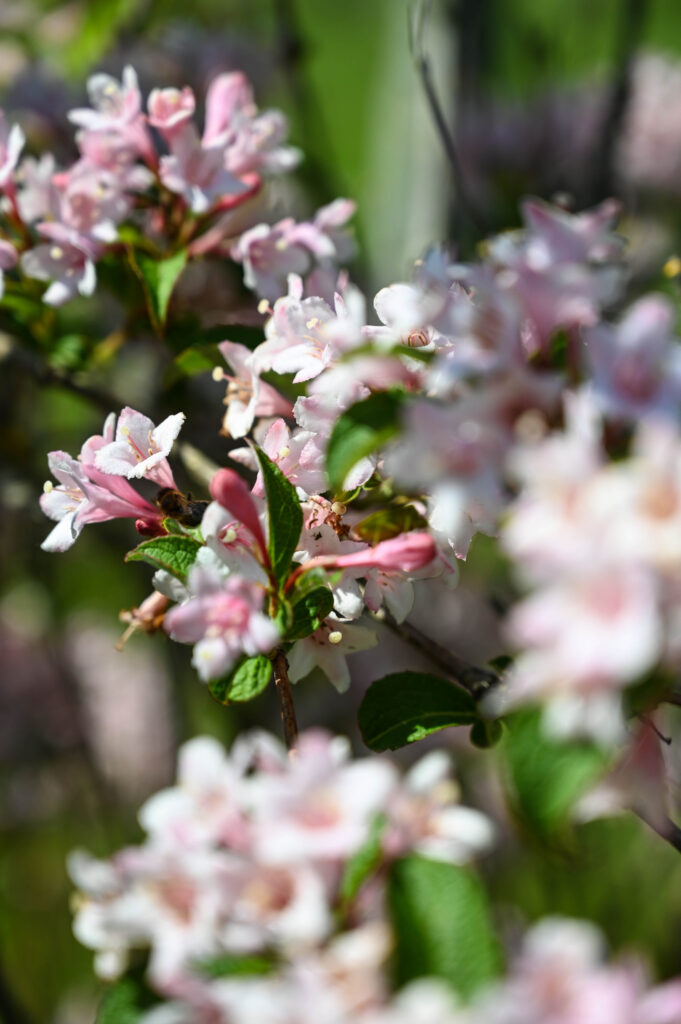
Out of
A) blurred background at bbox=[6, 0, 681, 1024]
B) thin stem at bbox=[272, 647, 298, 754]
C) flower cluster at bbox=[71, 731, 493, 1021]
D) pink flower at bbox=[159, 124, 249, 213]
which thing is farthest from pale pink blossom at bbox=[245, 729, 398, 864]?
blurred background at bbox=[6, 0, 681, 1024]

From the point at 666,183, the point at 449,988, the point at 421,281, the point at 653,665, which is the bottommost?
the point at 666,183

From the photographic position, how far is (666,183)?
2.38 metres

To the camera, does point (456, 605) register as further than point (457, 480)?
Yes

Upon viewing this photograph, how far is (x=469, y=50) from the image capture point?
1926 mm

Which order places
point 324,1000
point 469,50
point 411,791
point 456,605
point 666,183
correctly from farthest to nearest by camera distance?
point 456,605, point 666,183, point 469,50, point 411,791, point 324,1000

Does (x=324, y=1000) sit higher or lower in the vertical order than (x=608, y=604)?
lower

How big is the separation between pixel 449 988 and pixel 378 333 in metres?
0.44

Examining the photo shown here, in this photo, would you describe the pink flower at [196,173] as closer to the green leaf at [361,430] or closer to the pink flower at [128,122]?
the pink flower at [128,122]

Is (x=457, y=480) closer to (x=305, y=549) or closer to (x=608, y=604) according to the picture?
(x=608, y=604)

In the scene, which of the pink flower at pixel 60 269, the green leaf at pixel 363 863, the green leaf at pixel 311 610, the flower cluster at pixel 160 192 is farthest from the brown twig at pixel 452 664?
the pink flower at pixel 60 269

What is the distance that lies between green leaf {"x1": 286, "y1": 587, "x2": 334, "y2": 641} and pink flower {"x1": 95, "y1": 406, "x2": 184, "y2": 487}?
0.16 m


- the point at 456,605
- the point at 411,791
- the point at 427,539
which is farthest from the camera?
the point at 456,605

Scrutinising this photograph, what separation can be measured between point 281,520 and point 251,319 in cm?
126

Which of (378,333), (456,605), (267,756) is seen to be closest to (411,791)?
(267,756)
